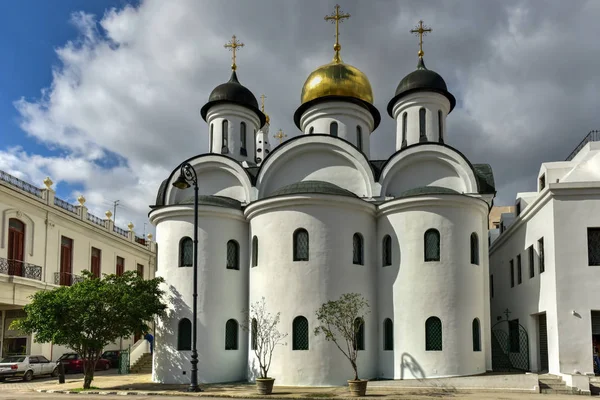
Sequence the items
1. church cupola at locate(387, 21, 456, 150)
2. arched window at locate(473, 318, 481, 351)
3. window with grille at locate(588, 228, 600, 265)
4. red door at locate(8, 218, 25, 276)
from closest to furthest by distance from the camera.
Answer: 1. window with grille at locate(588, 228, 600, 265)
2. arched window at locate(473, 318, 481, 351)
3. church cupola at locate(387, 21, 456, 150)
4. red door at locate(8, 218, 25, 276)

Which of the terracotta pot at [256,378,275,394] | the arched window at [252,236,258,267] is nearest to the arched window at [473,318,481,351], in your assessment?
the terracotta pot at [256,378,275,394]

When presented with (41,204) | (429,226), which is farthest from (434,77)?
(41,204)

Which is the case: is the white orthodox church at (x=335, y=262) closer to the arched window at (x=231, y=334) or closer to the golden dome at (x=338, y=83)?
the arched window at (x=231, y=334)

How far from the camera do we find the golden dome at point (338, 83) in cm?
2638

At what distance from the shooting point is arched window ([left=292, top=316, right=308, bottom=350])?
19562mm

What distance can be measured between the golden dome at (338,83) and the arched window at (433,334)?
11099 millimetres

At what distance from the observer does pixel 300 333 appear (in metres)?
19.7

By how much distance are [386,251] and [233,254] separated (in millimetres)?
5667

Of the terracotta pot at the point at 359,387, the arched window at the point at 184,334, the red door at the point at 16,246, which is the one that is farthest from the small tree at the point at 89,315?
the terracotta pot at the point at 359,387

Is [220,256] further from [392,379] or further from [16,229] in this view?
[16,229]

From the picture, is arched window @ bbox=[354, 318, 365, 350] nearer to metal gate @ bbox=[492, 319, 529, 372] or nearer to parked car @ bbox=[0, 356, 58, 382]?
metal gate @ bbox=[492, 319, 529, 372]

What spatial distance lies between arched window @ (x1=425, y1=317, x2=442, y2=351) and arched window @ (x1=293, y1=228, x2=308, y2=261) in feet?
15.6

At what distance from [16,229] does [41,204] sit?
7.05 feet

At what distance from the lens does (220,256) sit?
21562 millimetres
